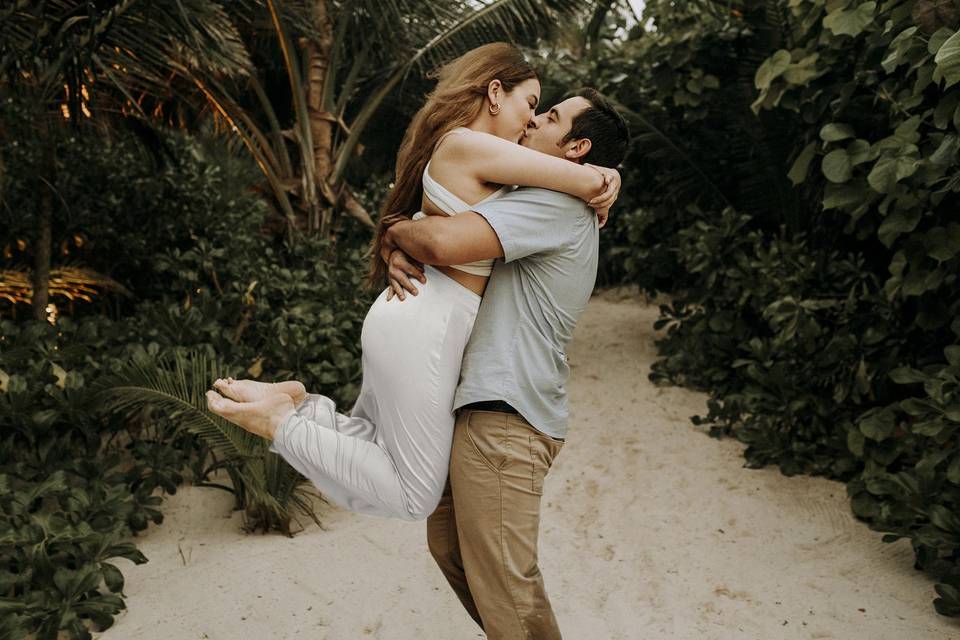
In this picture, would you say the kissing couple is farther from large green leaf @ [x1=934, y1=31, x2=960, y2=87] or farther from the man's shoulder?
large green leaf @ [x1=934, y1=31, x2=960, y2=87]

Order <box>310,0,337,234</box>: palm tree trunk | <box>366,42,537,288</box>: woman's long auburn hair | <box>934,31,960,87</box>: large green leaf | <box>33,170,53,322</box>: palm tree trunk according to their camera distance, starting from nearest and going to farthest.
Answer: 1. <box>366,42,537,288</box>: woman's long auburn hair
2. <box>934,31,960,87</box>: large green leaf
3. <box>33,170,53,322</box>: palm tree trunk
4. <box>310,0,337,234</box>: palm tree trunk

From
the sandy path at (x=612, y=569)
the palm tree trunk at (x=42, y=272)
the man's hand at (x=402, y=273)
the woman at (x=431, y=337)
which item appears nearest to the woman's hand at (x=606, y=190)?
the woman at (x=431, y=337)

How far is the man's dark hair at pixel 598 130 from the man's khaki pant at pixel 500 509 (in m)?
0.71

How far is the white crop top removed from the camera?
1.89m

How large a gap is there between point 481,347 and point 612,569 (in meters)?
2.15

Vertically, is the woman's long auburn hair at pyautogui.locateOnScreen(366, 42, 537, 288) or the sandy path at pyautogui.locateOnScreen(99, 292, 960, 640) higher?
the woman's long auburn hair at pyautogui.locateOnScreen(366, 42, 537, 288)

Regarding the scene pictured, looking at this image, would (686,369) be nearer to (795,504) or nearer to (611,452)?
(611,452)

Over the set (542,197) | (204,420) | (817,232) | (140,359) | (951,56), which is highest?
(951,56)

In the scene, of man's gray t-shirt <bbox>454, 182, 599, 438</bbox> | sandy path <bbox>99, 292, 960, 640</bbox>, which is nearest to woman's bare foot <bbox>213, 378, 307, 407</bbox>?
man's gray t-shirt <bbox>454, 182, 599, 438</bbox>

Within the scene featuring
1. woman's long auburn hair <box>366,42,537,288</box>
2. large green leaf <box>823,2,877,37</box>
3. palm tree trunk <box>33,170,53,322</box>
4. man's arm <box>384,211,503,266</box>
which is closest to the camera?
man's arm <box>384,211,503,266</box>

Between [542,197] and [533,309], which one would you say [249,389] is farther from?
[542,197]

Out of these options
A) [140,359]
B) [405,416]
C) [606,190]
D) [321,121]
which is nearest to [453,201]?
[606,190]

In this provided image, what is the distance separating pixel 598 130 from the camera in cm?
203

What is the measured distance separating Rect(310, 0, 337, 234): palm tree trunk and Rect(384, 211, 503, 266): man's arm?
4513 millimetres
